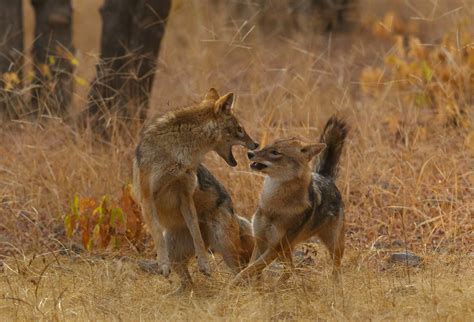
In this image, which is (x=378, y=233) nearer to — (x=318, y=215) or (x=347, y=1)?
(x=318, y=215)

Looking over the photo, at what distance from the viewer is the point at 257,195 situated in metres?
9.34

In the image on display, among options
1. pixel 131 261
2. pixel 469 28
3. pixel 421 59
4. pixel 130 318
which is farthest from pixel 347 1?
pixel 130 318

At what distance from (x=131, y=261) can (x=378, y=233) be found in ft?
6.88

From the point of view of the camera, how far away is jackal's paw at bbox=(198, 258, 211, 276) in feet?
24.2

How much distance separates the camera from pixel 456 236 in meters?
8.39

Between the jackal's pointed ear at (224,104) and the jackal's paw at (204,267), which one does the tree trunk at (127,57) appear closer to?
the jackal's pointed ear at (224,104)

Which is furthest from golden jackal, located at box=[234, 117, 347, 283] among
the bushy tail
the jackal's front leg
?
the bushy tail

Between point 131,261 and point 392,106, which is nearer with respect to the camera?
point 131,261

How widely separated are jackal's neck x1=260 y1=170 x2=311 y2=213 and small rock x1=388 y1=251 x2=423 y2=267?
98cm

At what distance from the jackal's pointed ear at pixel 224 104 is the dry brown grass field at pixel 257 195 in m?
1.21

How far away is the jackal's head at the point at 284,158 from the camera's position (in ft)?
24.4

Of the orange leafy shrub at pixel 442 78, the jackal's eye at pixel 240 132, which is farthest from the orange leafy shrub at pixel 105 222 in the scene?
the orange leafy shrub at pixel 442 78

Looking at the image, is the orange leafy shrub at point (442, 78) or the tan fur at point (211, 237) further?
the orange leafy shrub at point (442, 78)

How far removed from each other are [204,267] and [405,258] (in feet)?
5.27
